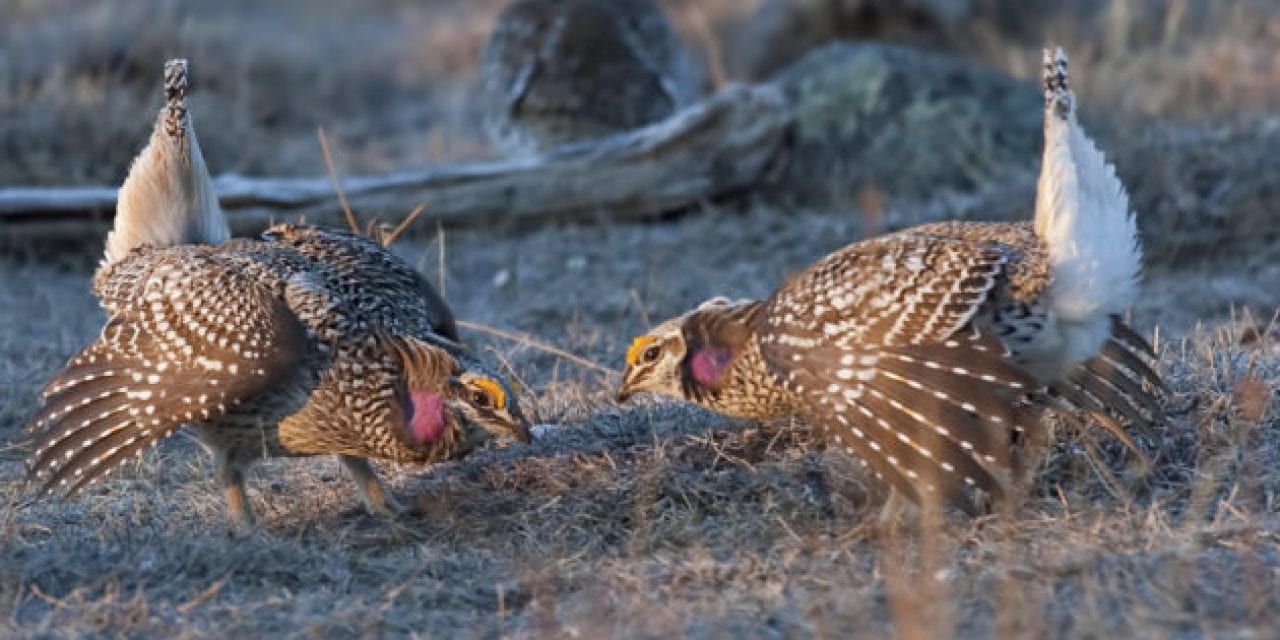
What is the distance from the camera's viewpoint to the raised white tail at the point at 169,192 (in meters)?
6.67

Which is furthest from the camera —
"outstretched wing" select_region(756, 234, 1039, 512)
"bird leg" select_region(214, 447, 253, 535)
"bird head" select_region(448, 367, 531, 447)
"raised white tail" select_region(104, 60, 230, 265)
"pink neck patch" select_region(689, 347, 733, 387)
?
"raised white tail" select_region(104, 60, 230, 265)

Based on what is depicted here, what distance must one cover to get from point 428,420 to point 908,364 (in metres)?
1.50

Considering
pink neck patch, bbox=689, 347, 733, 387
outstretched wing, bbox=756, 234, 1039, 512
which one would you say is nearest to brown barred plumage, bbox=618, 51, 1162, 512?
outstretched wing, bbox=756, 234, 1039, 512

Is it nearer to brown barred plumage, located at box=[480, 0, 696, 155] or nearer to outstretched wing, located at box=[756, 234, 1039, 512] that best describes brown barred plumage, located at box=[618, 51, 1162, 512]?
outstretched wing, located at box=[756, 234, 1039, 512]

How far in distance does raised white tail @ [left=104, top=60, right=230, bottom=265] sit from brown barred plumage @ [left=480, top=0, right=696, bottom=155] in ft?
17.2

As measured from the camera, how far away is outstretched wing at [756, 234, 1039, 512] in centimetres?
526

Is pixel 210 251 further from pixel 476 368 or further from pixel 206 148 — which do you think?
pixel 206 148

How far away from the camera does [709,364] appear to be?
6.11m

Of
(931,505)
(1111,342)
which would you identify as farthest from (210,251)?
(1111,342)

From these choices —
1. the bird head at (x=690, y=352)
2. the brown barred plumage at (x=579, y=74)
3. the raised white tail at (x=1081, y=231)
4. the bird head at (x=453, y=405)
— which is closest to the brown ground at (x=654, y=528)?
the bird head at (x=690, y=352)

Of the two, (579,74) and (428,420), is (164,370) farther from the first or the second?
(579,74)

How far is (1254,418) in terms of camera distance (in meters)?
6.02

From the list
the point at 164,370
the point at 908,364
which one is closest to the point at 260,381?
Answer: the point at 164,370

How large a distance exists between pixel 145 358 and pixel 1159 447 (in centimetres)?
329
